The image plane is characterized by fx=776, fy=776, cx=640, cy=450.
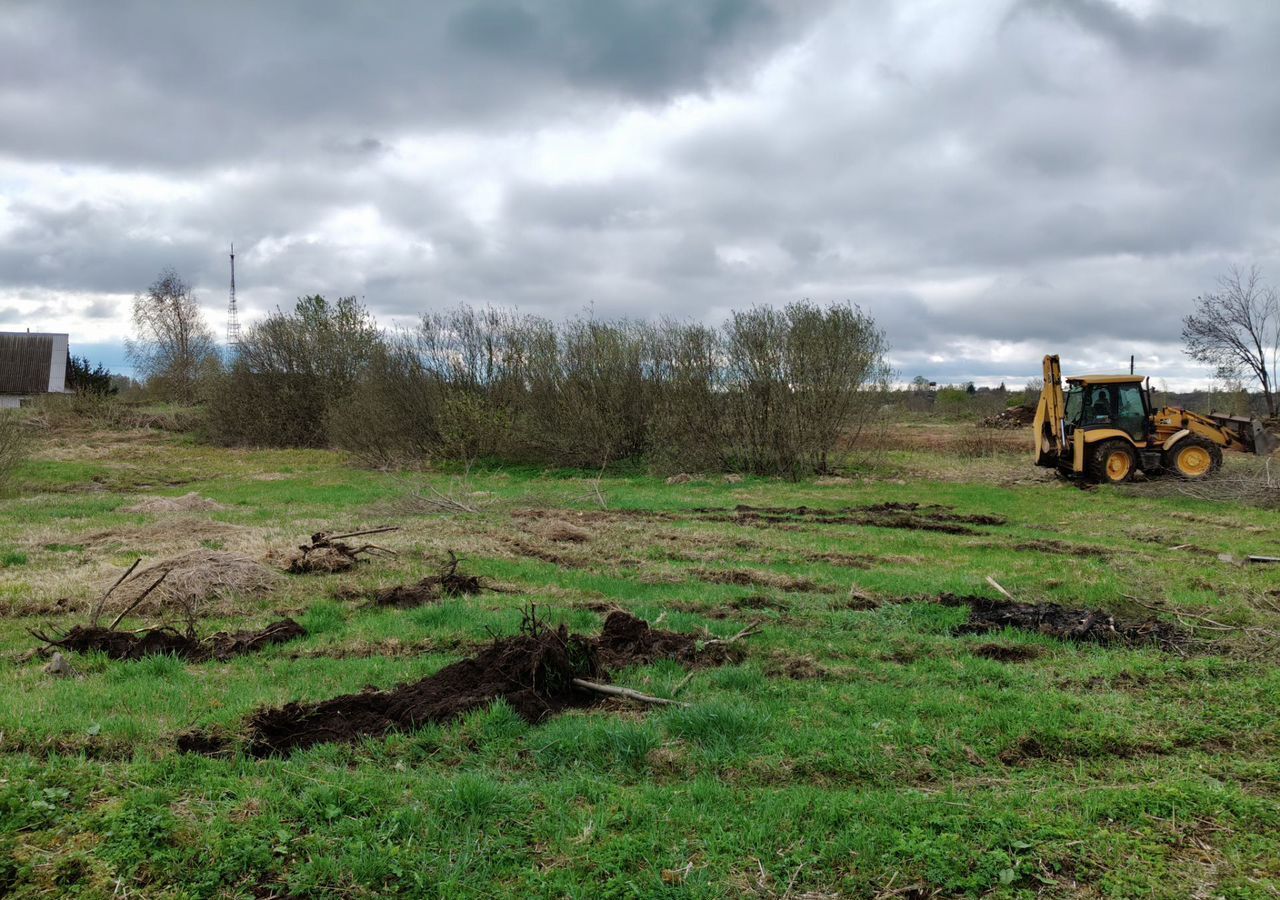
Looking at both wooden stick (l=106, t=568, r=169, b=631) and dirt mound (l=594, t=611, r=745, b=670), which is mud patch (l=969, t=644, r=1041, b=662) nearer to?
dirt mound (l=594, t=611, r=745, b=670)

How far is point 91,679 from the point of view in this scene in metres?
5.84

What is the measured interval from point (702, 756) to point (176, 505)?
15.0 m

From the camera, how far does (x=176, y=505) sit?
15.8 m

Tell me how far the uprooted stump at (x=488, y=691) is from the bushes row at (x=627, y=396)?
17687 millimetres

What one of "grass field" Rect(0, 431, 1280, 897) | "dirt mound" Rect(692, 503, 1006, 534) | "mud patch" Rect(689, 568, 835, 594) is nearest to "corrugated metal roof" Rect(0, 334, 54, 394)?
"grass field" Rect(0, 431, 1280, 897)

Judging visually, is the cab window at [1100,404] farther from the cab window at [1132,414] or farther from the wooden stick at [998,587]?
the wooden stick at [998,587]

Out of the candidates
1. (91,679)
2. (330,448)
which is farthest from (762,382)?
(330,448)

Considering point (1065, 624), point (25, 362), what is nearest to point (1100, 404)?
point (1065, 624)

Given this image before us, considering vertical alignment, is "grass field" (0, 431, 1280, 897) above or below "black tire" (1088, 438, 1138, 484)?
below

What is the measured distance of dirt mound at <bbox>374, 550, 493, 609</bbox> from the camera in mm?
8273

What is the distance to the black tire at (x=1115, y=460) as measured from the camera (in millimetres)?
18922

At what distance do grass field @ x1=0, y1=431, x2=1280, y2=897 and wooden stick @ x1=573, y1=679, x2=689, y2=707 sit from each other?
0.39 ft

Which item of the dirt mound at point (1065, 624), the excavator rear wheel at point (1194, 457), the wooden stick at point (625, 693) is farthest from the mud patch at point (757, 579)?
the excavator rear wheel at point (1194, 457)

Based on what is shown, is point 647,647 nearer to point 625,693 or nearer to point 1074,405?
point 625,693
